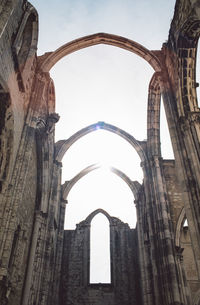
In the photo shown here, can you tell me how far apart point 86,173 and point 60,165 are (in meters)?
4.45

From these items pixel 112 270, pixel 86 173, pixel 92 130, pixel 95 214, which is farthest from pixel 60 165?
pixel 112 270

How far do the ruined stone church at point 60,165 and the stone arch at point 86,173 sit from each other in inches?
13.0

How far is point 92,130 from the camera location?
1270 cm


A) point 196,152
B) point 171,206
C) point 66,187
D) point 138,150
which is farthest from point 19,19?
point 66,187

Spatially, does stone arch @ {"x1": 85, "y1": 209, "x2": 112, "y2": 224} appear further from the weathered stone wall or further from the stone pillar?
the stone pillar

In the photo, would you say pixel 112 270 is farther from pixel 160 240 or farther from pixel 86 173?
pixel 160 240

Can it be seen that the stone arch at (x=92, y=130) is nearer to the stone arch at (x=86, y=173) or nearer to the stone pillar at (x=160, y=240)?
the stone pillar at (x=160, y=240)

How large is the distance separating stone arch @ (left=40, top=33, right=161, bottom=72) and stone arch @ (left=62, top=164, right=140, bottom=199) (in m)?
7.12

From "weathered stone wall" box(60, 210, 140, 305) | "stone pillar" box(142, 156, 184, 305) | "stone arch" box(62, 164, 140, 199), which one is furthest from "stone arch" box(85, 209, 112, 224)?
"stone pillar" box(142, 156, 184, 305)

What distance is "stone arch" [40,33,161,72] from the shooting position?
8.05m

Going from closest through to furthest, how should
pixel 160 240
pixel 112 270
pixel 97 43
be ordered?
pixel 160 240, pixel 97 43, pixel 112 270

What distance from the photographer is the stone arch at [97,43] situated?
317 inches

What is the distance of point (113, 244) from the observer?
14.3m

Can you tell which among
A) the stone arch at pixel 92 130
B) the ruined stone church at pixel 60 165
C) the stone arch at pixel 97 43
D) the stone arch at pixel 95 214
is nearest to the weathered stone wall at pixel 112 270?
the ruined stone church at pixel 60 165
